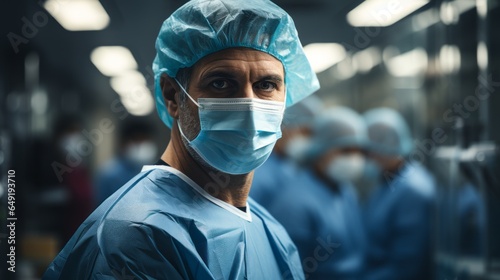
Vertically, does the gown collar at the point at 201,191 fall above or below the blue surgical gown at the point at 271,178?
above

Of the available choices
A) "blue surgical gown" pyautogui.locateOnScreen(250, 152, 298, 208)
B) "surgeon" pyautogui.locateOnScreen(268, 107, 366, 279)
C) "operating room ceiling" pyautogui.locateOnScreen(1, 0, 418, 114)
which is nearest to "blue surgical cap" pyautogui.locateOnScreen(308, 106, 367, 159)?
"surgeon" pyautogui.locateOnScreen(268, 107, 366, 279)

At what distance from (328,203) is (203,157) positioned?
121 centimetres

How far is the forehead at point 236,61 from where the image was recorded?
1005 millimetres

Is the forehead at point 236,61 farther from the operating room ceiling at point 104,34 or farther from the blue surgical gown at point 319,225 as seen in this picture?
the blue surgical gown at point 319,225

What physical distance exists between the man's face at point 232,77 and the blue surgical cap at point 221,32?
0.06ft

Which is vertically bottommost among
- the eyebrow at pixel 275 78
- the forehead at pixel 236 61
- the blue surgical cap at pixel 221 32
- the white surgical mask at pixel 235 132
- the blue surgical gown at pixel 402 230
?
the blue surgical gown at pixel 402 230

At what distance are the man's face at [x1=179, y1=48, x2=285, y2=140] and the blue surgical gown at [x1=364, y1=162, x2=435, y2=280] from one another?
165cm

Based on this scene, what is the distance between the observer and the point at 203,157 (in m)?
1.07

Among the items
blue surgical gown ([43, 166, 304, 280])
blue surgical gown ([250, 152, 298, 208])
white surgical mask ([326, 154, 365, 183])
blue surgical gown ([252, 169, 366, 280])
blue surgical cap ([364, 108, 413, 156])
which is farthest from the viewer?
blue surgical cap ([364, 108, 413, 156])

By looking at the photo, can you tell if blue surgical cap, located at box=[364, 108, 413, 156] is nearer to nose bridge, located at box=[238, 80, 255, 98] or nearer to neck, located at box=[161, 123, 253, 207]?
neck, located at box=[161, 123, 253, 207]

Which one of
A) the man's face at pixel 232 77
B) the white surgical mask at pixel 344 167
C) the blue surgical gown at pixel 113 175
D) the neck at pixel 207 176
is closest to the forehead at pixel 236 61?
the man's face at pixel 232 77

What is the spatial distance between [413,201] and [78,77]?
5.72 ft

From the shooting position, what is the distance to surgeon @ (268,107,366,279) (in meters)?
1.97

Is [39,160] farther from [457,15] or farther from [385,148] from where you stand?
[385,148]
